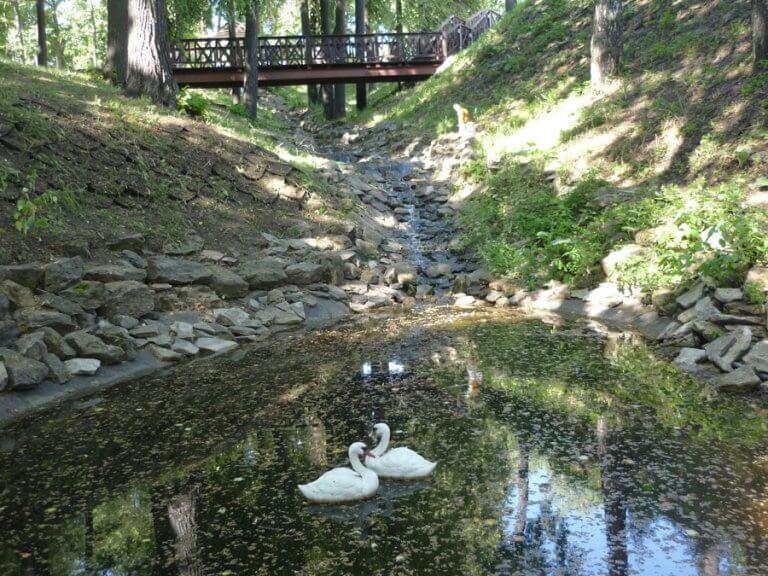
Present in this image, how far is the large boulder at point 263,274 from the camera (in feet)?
36.1

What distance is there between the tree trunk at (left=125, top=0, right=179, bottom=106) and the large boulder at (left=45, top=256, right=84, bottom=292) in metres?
7.37

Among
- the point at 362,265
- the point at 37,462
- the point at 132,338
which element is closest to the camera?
the point at 37,462

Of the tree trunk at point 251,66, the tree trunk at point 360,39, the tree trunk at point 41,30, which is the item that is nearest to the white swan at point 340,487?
the tree trunk at point 251,66

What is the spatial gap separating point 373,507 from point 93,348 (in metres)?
4.42

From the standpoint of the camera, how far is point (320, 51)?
86.7ft

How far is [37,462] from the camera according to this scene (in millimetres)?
5691

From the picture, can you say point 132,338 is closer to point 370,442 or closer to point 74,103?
point 370,442

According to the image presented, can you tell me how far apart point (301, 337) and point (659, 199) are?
577 centimetres

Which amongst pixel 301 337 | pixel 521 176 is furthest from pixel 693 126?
pixel 301 337

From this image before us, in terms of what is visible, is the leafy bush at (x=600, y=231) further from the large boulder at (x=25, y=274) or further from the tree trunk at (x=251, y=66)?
the tree trunk at (x=251, y=66)

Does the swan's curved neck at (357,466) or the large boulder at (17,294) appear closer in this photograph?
the swan's curved neck at (357,466)

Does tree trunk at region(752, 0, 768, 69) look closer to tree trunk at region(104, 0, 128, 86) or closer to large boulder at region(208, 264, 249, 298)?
large boulder at region(208, 264, 249, 298)

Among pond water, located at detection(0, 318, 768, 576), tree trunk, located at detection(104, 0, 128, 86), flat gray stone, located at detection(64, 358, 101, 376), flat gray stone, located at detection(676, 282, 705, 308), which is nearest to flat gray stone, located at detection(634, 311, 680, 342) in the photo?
flat gray stone, located at detection(676, 282, 705, 308)

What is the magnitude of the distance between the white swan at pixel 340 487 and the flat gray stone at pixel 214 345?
444cm
